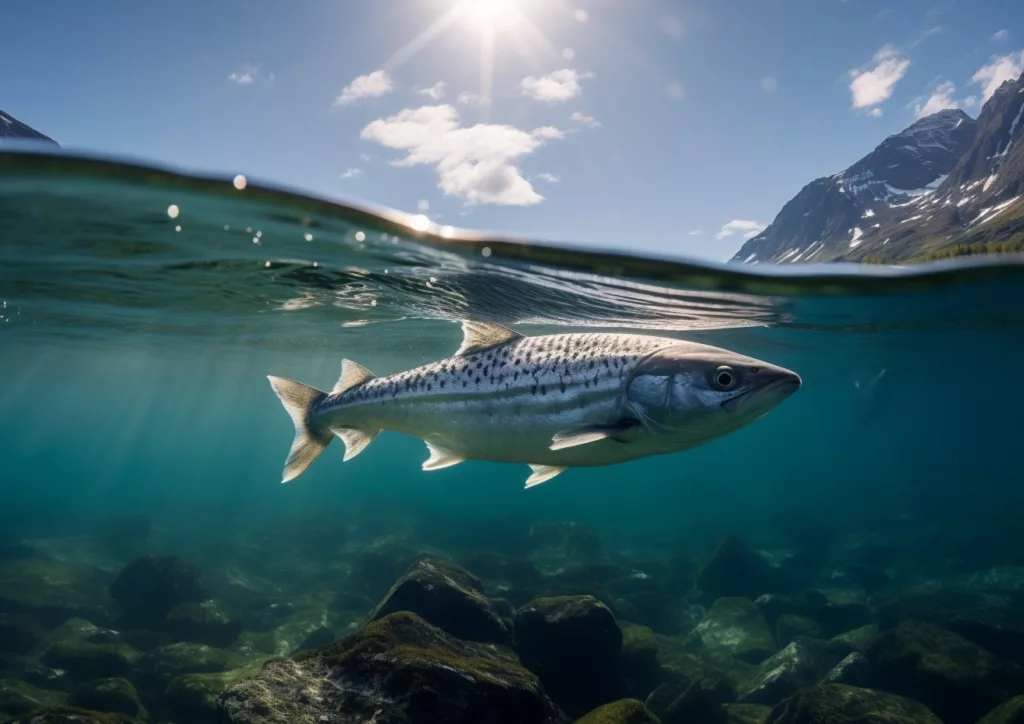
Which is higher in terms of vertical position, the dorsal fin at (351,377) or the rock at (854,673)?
the dorsal fin at (351,377)

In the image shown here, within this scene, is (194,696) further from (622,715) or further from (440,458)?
(622,715)

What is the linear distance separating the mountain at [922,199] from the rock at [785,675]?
27.5 ft

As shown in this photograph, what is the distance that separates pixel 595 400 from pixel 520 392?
0.68 metres

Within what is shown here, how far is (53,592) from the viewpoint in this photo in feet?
54.0

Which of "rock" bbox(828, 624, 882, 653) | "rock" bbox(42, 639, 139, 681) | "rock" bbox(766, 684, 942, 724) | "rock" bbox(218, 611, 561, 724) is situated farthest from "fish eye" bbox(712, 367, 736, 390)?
"rock" bbox(42, 639, 139, 681)

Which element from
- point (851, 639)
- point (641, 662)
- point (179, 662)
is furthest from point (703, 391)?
point (851, 639)

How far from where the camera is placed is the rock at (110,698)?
934cm

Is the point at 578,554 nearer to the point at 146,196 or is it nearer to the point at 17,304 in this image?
the point at 146,196

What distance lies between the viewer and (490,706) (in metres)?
5.21

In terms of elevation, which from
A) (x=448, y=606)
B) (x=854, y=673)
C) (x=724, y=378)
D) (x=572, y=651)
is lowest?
(x=854, y=673)

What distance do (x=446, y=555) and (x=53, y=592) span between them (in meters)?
11.9

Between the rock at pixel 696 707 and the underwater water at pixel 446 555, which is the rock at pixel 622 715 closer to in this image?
the underwater water at pixel 446 555

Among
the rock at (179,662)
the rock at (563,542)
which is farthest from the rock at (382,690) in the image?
the rock at (563,542)

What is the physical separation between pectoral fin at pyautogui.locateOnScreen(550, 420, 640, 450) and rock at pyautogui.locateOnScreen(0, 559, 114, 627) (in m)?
16.6
